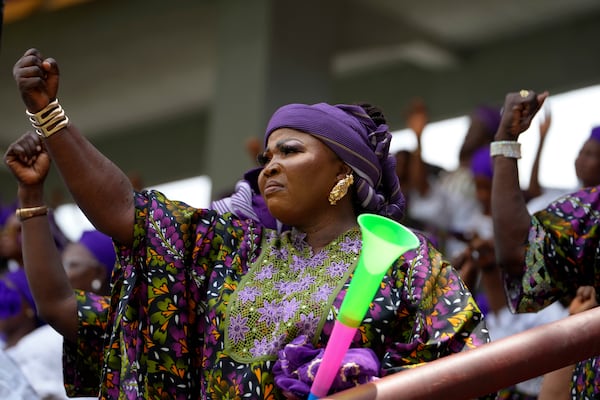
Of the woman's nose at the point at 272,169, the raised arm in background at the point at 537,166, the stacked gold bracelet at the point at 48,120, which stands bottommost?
the raised arm in background at the point at 537,166

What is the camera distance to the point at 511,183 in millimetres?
4332

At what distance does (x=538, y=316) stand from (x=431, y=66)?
6977mm

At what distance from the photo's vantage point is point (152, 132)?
50.2 ft

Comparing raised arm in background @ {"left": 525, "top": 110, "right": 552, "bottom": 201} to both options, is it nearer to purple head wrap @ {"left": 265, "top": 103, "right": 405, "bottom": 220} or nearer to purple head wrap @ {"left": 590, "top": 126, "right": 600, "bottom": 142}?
purple head wrap @ {"left": 590, "top": 126, "right": 600, "bottom": 142}

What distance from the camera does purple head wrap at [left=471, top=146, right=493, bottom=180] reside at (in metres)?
6.67

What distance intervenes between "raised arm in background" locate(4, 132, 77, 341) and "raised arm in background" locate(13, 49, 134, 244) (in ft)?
1.13

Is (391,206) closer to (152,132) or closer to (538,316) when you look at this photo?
(538,316)

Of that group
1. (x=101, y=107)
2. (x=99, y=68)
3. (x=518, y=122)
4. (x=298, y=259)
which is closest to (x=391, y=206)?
(x=298, y=259)

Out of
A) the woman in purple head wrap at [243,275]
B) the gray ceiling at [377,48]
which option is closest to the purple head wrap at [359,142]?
the woman in purple head wrap at [243,275]

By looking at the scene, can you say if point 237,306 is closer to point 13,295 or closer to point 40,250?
point 40,250

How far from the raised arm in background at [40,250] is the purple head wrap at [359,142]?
712mm

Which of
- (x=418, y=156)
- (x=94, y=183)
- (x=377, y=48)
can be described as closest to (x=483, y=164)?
(x=418, y=156)

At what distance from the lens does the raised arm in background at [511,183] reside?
170 inches

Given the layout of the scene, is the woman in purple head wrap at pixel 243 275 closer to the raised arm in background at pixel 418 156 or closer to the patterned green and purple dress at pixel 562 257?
the patterned green and purple dress at pixel 562 257
